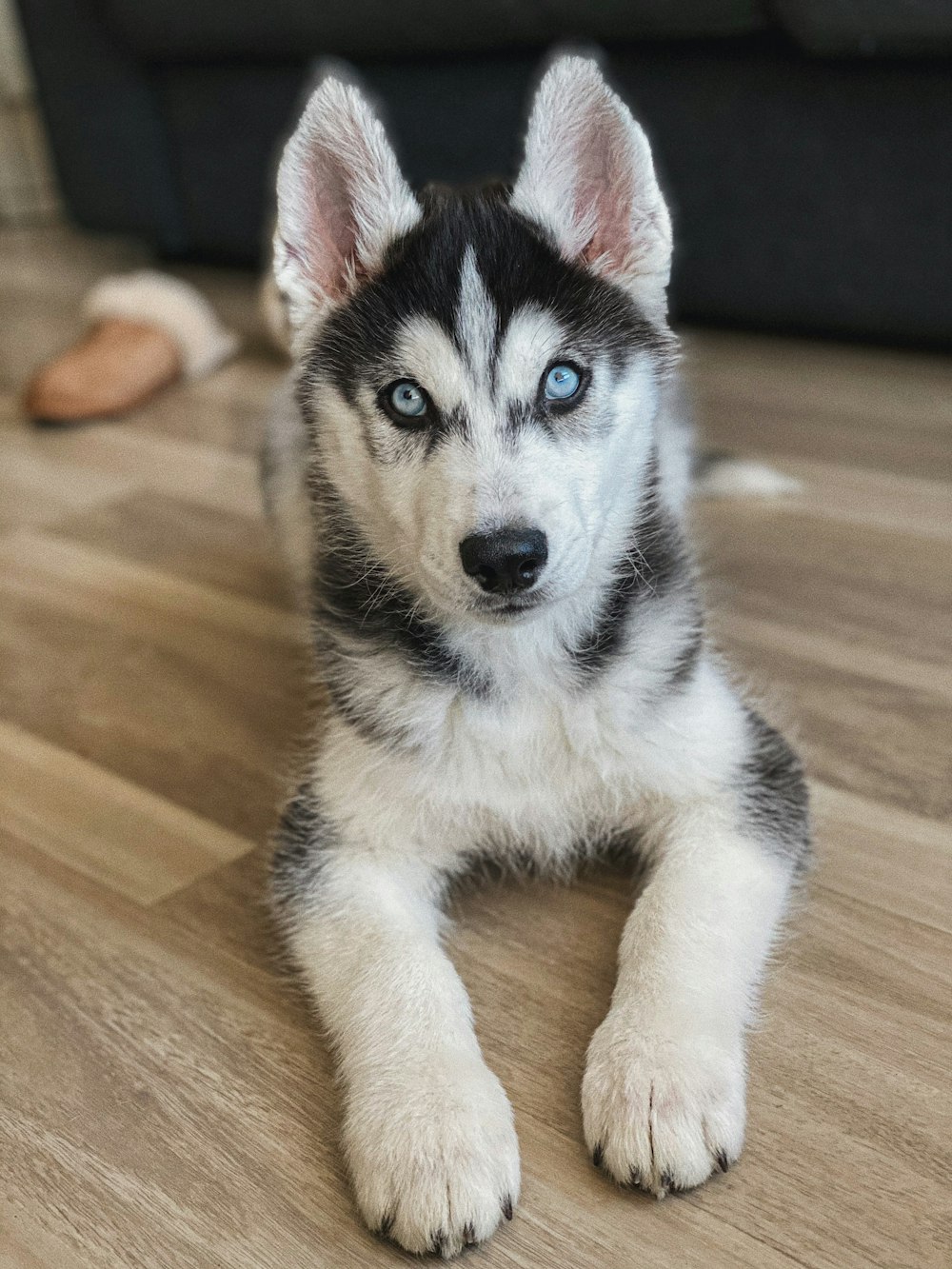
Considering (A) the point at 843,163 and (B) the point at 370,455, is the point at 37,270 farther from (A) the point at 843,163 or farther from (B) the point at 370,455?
(B) the point at 370,455

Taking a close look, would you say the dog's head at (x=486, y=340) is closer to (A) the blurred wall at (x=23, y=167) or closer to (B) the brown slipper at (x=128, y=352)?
(B) the brown slipper at (x=128, y=352)

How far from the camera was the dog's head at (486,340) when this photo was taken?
1.49 m

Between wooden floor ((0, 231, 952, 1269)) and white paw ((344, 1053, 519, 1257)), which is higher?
white paw ((344, 1053, 519, 1257))

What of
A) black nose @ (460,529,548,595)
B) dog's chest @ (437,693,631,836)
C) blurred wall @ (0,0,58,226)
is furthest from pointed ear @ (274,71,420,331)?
blurred wall @ (0,0,58,226)

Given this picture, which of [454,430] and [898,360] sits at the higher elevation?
[454,430]

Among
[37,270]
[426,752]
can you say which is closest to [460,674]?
[426,752]

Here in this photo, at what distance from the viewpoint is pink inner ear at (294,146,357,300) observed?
1677 millimetres

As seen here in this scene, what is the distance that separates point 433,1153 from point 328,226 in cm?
119

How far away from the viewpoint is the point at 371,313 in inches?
65.9

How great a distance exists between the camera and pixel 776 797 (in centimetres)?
170

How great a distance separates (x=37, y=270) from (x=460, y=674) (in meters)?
6.00

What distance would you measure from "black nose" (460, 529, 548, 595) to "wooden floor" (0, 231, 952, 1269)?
513 millimetres

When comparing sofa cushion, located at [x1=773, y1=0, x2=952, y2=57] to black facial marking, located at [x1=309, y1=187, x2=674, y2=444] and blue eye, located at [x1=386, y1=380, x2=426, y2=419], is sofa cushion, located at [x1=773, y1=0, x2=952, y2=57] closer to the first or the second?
black facial marking, located at [x1=309, y1=187, x2=674, y2=444]

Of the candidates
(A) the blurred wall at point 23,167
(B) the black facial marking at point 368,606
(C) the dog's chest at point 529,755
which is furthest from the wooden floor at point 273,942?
(A) the blurred wall at point 23,167
